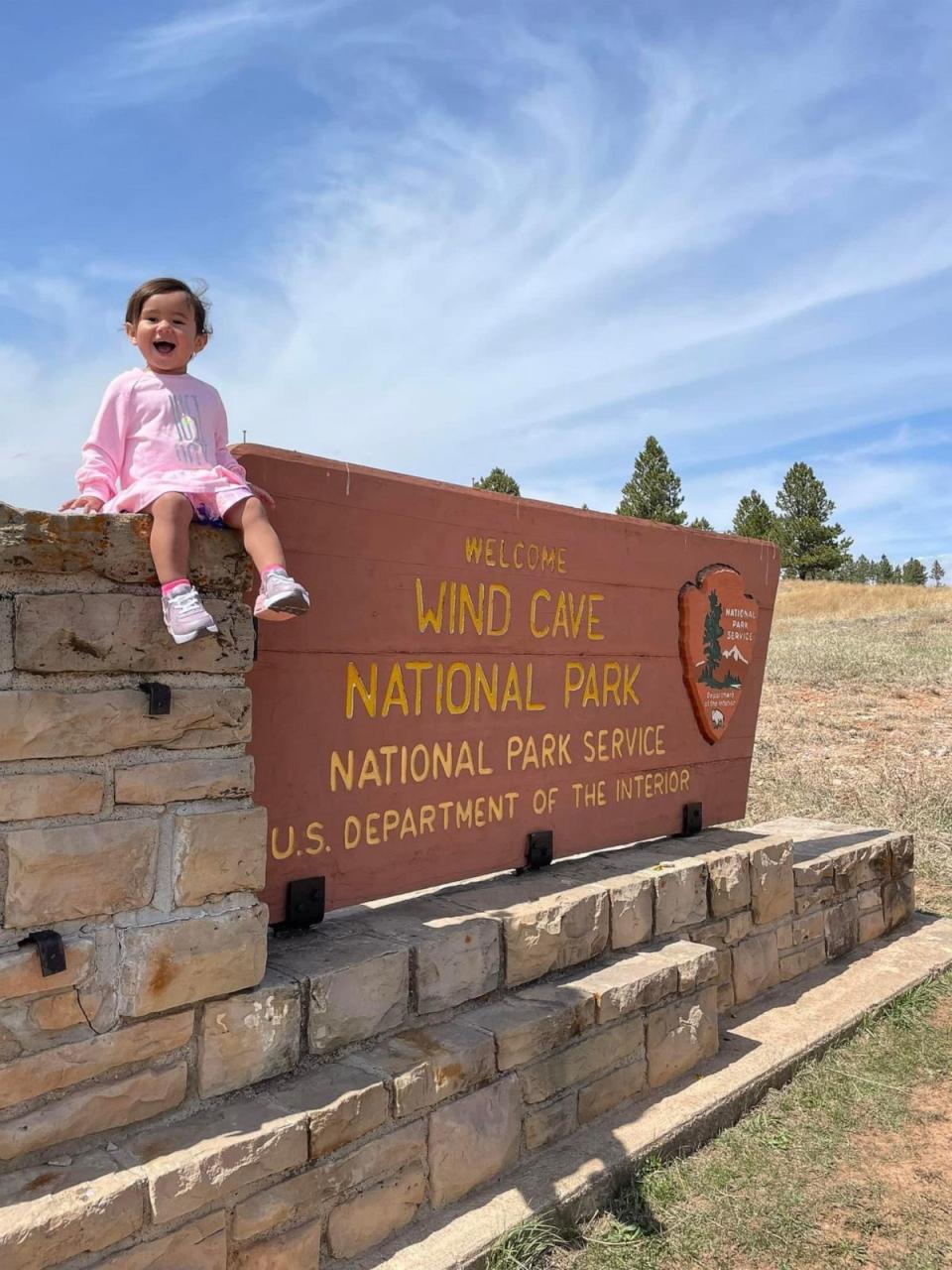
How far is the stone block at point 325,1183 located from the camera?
239cm

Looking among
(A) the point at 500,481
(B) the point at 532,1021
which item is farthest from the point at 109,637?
(A) the point at 500,481

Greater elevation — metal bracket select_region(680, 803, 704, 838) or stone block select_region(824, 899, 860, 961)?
metal bracket select_region(680, 803, 704, 838)

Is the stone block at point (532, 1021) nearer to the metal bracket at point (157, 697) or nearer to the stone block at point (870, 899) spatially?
the metal bracket at point (157, 697)

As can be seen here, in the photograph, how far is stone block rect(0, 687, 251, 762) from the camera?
218 centimetres

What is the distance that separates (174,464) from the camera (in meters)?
2.54

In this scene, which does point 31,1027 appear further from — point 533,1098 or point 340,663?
point 533,1098

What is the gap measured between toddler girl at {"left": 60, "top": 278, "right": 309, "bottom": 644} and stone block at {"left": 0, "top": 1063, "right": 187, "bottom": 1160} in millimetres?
1053

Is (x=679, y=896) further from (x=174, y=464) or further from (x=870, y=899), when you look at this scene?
(x=174, y=464)

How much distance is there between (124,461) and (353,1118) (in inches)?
70.9

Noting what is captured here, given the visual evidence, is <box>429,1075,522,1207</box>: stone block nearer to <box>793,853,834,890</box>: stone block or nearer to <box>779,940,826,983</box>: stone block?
<box>779,940,826,983</box>: stone block

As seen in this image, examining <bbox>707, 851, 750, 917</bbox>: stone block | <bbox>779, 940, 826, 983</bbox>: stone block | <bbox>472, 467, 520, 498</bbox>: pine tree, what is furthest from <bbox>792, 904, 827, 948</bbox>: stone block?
<bbox>472, 467, 520, 498</bbox>: pine tree

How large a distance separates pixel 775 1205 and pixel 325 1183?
1.58m

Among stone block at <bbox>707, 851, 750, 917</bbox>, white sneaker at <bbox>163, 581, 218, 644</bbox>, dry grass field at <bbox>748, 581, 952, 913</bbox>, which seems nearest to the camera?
white sneaker at <bbox>163, 581, 218, 644</bbox>

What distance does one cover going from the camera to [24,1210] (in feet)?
6.73
